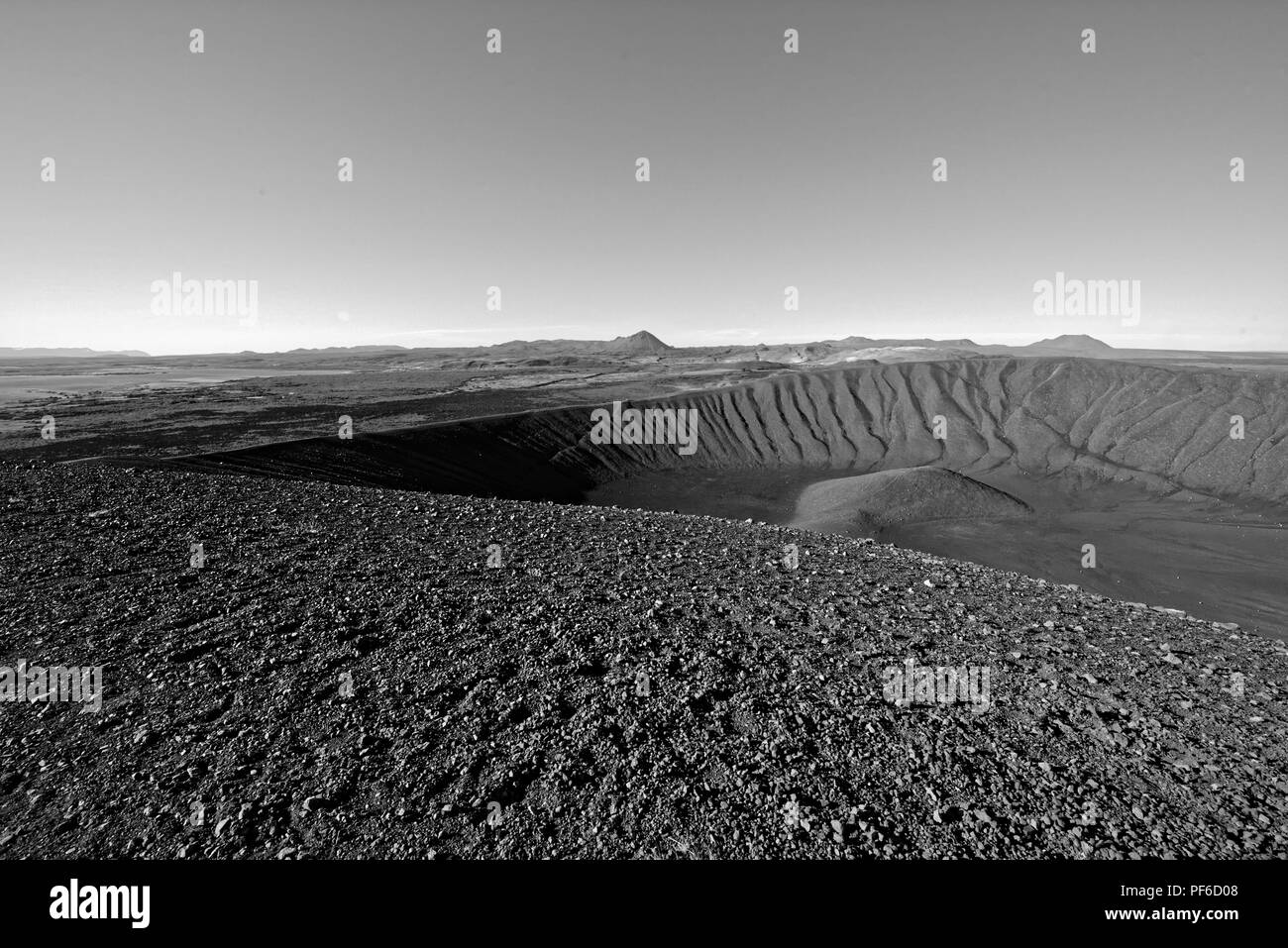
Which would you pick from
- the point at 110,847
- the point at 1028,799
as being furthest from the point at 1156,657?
the point at 110,847

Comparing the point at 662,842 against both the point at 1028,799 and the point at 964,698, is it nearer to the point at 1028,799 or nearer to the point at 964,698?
the point at 1028,799

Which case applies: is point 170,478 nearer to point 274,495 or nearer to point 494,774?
point 274,495
